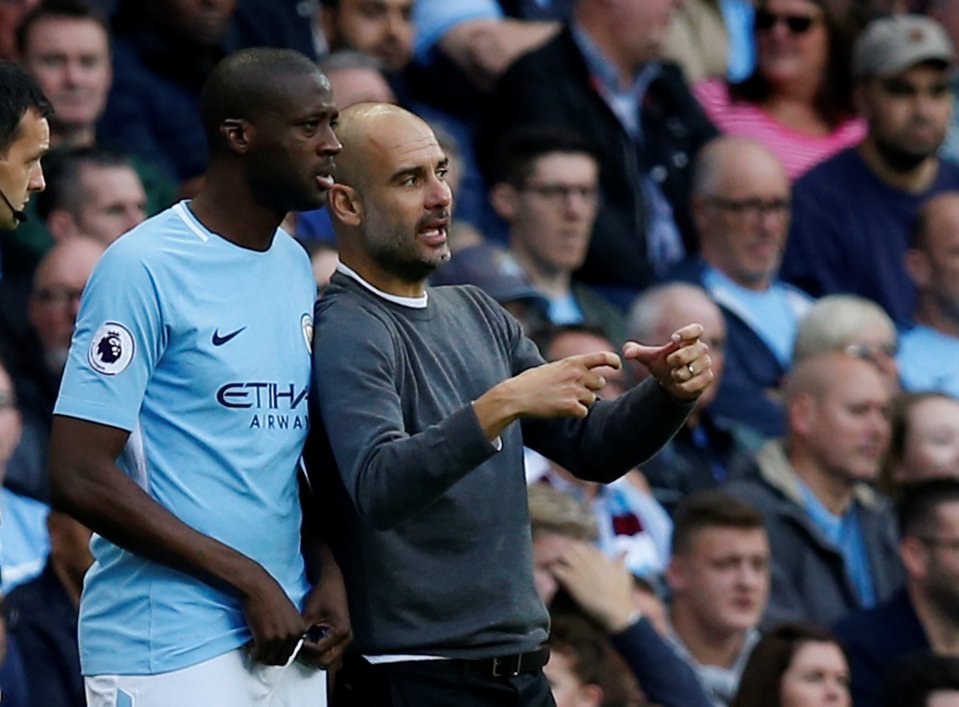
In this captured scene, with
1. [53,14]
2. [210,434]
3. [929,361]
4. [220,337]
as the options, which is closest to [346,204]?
[220,337]

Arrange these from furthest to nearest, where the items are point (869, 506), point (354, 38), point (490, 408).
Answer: point (354, 38)
point (869, 506)
point (490, 408)

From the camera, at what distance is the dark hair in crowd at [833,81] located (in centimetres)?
1023

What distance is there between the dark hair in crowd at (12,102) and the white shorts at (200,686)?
0.90 meters

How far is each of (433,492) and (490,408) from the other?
16 cm

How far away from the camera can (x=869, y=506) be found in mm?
7844

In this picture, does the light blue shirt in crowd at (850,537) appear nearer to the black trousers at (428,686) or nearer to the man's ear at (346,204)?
the black trousers at (428,686)

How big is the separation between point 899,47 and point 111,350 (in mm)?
6469

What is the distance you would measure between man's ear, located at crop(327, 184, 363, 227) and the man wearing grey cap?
5.63 meters

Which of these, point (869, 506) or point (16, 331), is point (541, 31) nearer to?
point (869, 506)

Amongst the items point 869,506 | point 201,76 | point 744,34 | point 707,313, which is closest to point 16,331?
point 201,76

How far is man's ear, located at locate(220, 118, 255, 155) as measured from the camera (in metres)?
3.83

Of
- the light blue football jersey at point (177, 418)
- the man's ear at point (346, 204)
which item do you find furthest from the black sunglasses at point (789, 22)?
the light blue football jersey at point (177, 418)

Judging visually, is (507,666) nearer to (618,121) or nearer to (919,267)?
(618,121)

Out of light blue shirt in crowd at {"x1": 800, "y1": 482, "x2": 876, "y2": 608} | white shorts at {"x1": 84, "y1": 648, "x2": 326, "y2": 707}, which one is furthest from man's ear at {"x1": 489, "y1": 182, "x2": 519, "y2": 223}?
white shorts at {"x1": 84, "y1": 648, "x2": 326, "y2": 707}
